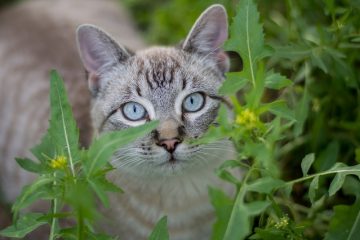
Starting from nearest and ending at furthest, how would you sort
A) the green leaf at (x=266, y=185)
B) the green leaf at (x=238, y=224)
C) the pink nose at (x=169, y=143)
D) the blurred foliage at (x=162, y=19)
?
1. the green leaf at (x=238, y=224)
2. the green leaf at (x=266, y=185)
3. the pink nose at (x=169, y=143)
4. the blurred foliage at (x=162, y=19)

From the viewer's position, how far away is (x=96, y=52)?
2.85m

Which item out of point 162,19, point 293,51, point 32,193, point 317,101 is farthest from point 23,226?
point 162,19

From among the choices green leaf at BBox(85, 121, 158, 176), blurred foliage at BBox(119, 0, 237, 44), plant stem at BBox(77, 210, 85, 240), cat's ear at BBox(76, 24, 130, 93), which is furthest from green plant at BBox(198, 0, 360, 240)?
blurred foliage at BBox(119, 0, 237, 44)

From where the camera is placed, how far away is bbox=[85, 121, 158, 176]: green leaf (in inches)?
76.6

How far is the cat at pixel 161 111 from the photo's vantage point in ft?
8.38

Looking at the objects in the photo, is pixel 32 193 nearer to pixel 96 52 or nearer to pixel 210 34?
pixel 96 52

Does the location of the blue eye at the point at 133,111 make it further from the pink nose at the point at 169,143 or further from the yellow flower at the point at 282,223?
the yellow flower at the point at 282,223

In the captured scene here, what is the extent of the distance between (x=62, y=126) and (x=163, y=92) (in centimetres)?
55

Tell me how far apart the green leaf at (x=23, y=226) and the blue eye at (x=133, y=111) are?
0.67 metres

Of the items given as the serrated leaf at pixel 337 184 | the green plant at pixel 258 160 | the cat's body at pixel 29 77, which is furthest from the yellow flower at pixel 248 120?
the cat's body at pixel 29 77

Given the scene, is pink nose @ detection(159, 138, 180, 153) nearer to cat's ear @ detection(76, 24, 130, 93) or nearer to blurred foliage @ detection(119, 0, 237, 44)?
cat's ear @ detection(76, 24, 130, 93)

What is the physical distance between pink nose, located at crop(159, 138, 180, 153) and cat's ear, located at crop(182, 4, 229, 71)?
0.61 meters

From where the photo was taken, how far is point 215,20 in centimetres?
269

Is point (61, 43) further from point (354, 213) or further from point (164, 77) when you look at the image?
point (354, 213)
